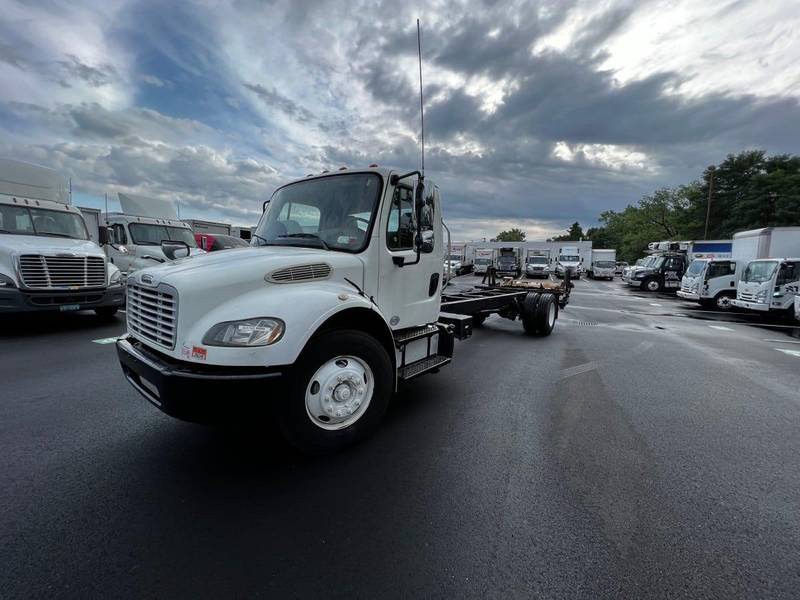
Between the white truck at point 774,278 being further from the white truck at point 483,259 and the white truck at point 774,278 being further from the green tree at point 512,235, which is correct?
the green tree at point 512,235

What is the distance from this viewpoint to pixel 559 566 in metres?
1.94

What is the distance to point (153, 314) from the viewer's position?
8.73ft

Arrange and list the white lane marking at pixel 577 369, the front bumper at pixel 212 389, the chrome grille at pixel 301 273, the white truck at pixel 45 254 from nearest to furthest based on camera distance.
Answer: the front bumper at pixel 212 389, the chrome grille at pixel 301 273, the white lane marking at pixel 577 369, the white truck at pixel 45 254

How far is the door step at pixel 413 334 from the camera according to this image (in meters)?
3.58

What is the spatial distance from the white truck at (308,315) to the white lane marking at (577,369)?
7.40 ft

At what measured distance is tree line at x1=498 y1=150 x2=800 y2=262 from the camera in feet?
123

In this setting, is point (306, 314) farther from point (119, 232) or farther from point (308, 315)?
point (119, 232)

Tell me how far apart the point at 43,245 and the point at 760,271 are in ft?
63.7

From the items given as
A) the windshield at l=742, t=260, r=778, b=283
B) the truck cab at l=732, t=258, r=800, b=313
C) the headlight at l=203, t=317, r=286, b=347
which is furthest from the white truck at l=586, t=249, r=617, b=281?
the headlight at l=203, t=317, r=286, b=347

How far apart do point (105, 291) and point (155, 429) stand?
A: 18.5 ft

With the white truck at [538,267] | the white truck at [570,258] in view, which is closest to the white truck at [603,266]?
the white truck at [570,258]

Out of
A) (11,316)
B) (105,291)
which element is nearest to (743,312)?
(105,291)

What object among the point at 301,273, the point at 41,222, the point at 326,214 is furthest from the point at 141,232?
the point at 301,273

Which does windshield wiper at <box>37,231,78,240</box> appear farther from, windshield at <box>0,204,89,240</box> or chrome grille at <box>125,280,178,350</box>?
chrome grille at <box>125,280,178,350</box>
